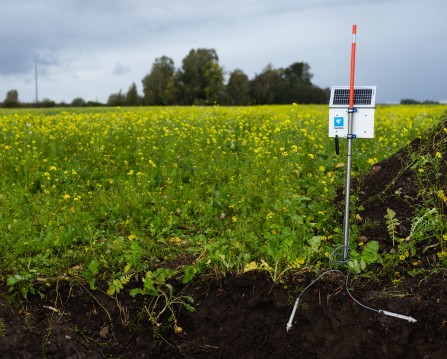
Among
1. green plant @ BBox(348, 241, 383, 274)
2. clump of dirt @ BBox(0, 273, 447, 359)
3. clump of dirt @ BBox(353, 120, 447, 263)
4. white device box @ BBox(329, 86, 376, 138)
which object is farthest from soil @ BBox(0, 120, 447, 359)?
white device box @ BBox(329, 86, 376, 138)

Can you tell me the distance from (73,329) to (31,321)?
1.37 feet

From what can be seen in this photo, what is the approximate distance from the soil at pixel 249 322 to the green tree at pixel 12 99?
38374 mm

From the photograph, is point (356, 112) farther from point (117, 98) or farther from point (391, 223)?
point (117, 98)

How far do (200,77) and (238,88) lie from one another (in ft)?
11.8

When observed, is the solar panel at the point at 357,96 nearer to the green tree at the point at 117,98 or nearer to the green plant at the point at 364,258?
the green plant at the point at 364,258

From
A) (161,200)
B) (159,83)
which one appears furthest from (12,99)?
(161,200)

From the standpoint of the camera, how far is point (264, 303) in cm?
514

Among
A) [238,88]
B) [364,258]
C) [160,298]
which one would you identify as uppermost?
[238,88]

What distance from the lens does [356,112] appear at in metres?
5.12

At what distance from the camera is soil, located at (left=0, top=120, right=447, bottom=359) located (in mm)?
4754

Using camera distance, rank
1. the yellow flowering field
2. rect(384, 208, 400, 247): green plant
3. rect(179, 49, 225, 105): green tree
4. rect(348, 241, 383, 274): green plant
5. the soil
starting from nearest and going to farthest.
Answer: the soil
rect(348, 241, 383, 274): green plant
the yellow flowering field
rect(384, 208, 400, 247): green plant
rect(179, 49, 225, 105): green tree

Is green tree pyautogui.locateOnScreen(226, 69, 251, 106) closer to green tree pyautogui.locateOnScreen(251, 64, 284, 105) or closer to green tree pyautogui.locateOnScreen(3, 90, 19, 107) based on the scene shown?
green tree pyautogui.locateOnScreen(251, 64, 284, 105)

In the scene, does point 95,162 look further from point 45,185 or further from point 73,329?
point 73,329

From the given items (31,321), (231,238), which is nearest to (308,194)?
(231,238)
